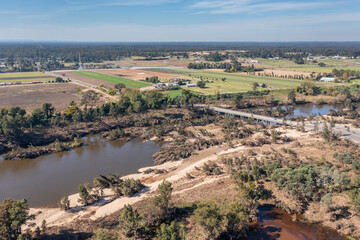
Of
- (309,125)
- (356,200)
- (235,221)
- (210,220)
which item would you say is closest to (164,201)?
(210,220)

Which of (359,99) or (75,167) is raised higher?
(359,99)

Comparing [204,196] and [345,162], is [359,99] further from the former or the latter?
[204,196]

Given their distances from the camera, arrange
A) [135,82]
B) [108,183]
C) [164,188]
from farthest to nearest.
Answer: [135,82] < [108,183] < [164,188]

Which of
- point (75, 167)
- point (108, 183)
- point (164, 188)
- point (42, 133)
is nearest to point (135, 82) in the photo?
point (42, 133)

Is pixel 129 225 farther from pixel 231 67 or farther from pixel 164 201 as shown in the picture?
pixel 231 67

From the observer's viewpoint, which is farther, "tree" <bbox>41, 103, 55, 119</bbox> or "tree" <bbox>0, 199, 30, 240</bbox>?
"tree" <bbox>41, 103, 55, 119</bbox>

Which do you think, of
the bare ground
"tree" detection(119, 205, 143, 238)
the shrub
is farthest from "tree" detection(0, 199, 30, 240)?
the shrub

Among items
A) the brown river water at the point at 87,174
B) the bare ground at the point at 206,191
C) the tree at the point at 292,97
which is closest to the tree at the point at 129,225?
the bare ground at the point at 206,191

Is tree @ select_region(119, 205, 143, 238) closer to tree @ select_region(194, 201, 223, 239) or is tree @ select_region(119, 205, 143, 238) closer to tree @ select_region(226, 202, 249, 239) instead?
tree @ select_region(194, 201, 223, 239)
